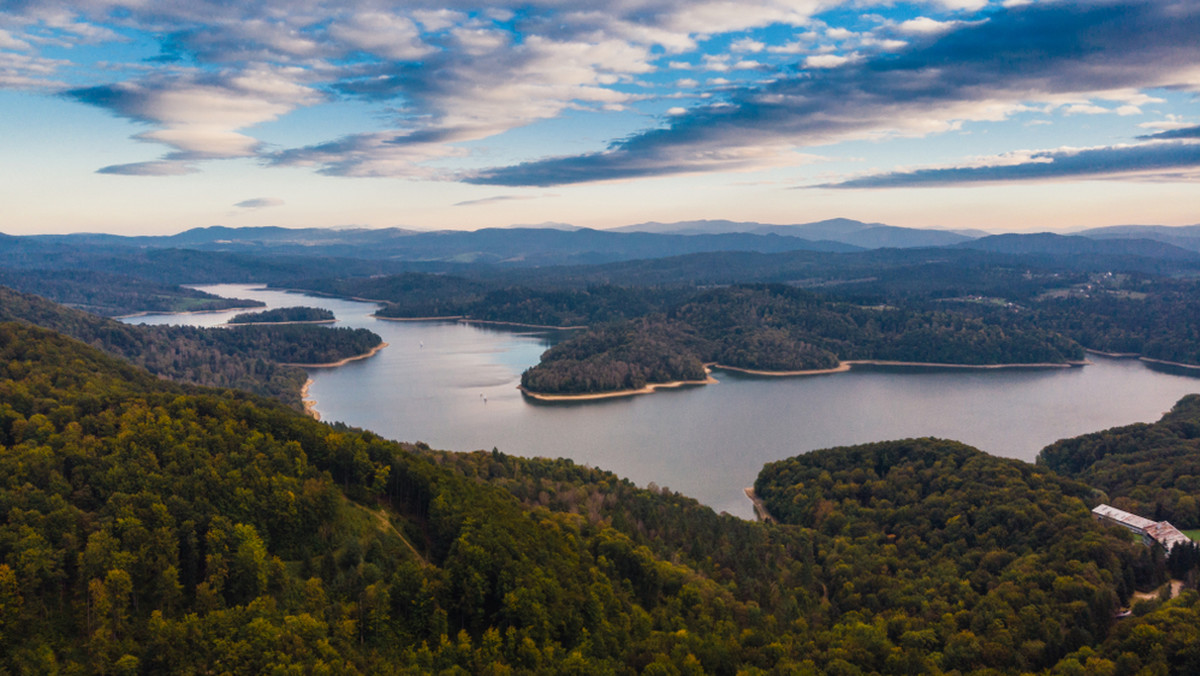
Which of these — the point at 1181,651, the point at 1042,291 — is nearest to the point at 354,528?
the point at 1181,651

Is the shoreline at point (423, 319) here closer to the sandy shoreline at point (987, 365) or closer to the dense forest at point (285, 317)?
the dense forest at point (285, 317)

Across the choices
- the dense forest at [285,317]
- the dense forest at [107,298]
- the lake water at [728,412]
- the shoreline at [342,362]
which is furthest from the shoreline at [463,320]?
the lake water at [728,412]

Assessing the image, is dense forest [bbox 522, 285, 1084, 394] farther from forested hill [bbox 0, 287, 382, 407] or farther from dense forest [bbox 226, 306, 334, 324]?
dense forest [bbox 226, 306, 334, 324]

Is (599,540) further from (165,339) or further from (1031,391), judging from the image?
(165,339)

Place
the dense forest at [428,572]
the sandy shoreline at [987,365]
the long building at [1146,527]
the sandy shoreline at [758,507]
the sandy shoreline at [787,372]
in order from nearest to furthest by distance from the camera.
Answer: the dense forest at [428,572] → the long building at [1146,527] → the sandy shoreline at [758,507] → the sandy shoreline at [787,372] → the sandy shoreline at [987,365]

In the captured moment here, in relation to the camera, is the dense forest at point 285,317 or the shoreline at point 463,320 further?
the shoreline at point 463,320
